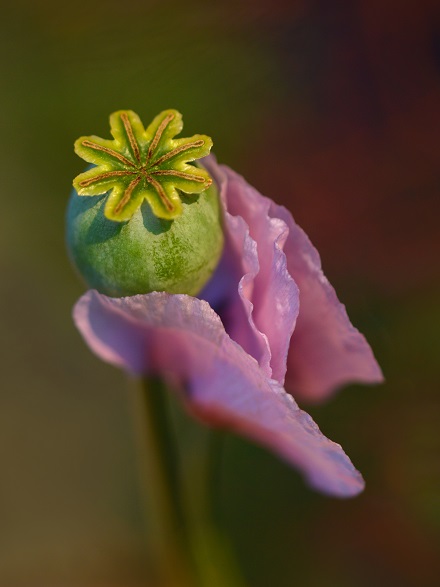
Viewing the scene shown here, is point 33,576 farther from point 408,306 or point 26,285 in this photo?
point 408,306

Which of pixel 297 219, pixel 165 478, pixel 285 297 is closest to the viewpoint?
pixel 285 297

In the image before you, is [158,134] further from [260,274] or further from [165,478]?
[165,478]

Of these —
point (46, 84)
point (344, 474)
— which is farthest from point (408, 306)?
point (46, 84)

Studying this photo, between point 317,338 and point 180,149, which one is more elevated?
point 180,149

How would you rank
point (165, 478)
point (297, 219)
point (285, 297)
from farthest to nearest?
point (297, 219) < point (165, 478) < point (285, 297)

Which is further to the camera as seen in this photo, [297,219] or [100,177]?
[297,219]

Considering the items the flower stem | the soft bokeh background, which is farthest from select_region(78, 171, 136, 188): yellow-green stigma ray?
the soft bokeh background

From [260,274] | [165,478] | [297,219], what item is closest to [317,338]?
[260,274]
